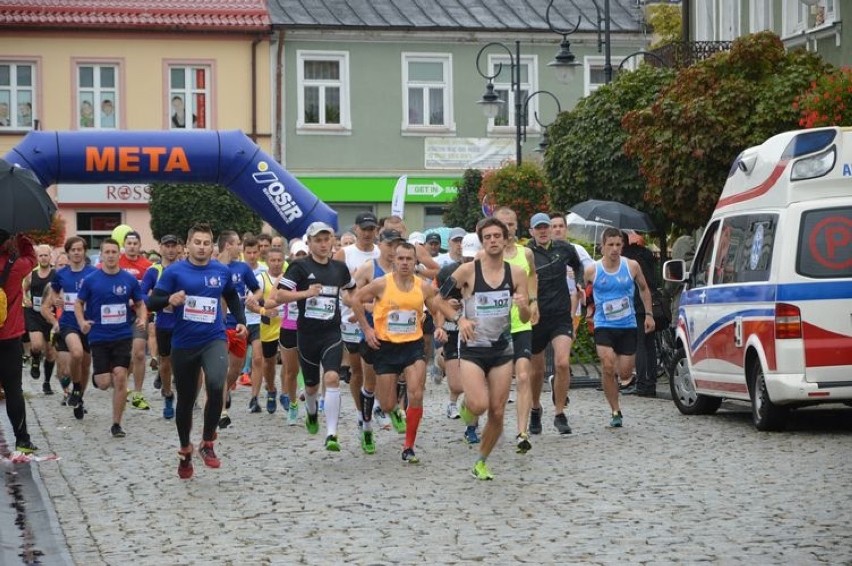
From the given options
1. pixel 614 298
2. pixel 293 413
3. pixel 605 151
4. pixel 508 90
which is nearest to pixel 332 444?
pixel 293 413

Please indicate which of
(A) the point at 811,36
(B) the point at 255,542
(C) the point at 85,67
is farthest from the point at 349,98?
(B) the point at 255,542

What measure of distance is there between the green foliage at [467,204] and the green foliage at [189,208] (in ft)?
19.1

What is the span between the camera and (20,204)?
531 inches

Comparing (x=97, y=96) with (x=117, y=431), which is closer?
(x=117, y=431)

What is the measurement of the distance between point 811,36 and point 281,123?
73.3ft

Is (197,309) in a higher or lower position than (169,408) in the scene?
higher

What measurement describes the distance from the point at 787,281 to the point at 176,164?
12269 mm

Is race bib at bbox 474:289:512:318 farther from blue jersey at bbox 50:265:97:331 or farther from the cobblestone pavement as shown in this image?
blue jersey at bbox 50:265:97:331

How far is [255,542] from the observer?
9594mm

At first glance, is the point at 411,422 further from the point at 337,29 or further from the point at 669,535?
the point at 337,29

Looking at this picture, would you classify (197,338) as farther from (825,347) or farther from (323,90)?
(323,90)

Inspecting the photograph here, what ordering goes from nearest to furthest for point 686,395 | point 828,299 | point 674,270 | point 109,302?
point 828,299 < point 674,270 < point 109,302 < point 686,395

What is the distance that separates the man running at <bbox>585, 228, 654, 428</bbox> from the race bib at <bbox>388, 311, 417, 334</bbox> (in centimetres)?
259

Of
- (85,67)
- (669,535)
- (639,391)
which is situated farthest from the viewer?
(85,67)
